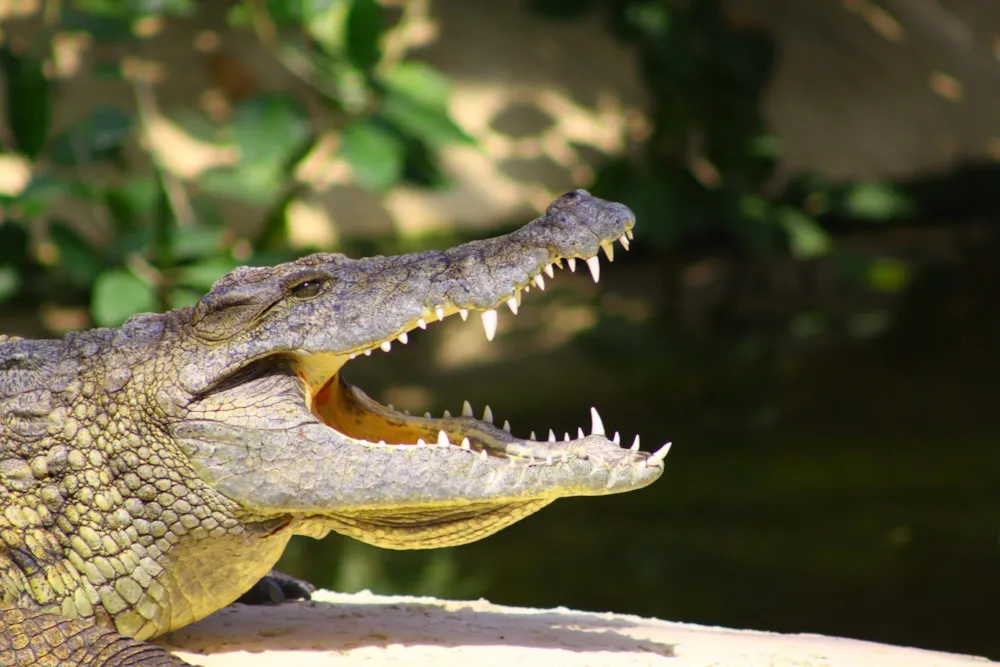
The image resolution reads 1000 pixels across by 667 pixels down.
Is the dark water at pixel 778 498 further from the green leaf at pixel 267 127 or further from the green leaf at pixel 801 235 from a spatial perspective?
the green leaf at pixel 267 127

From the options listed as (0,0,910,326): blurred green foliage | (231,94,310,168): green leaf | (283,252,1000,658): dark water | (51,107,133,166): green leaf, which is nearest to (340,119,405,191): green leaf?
(0,0,910,326): blurred green foliage

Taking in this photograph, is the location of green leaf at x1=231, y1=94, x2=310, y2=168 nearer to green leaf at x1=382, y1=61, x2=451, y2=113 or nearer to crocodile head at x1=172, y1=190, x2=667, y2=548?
green leaf at x1=382, y1=61, x2=451, y2=113

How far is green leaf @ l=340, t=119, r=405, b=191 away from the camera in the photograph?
534 centimetres

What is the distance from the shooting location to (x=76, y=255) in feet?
17.6

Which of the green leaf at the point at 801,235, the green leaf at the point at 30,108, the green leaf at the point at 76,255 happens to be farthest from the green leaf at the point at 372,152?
the green leaf at the point at 801,235

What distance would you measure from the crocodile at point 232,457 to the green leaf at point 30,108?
136 inches

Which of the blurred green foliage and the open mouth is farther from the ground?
the blurred green foliage

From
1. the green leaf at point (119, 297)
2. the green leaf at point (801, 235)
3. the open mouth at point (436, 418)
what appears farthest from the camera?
the green leaf at point (801, 235)

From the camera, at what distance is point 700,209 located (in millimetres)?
7078

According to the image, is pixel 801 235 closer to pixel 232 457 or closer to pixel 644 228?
pixel 644 228

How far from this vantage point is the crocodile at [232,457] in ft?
7.51

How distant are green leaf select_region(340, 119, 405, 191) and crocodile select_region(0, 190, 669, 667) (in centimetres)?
289

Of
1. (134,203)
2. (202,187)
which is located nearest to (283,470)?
(134,203)

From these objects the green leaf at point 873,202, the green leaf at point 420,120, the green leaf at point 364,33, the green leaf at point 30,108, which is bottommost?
the green leaf at point 30,108
